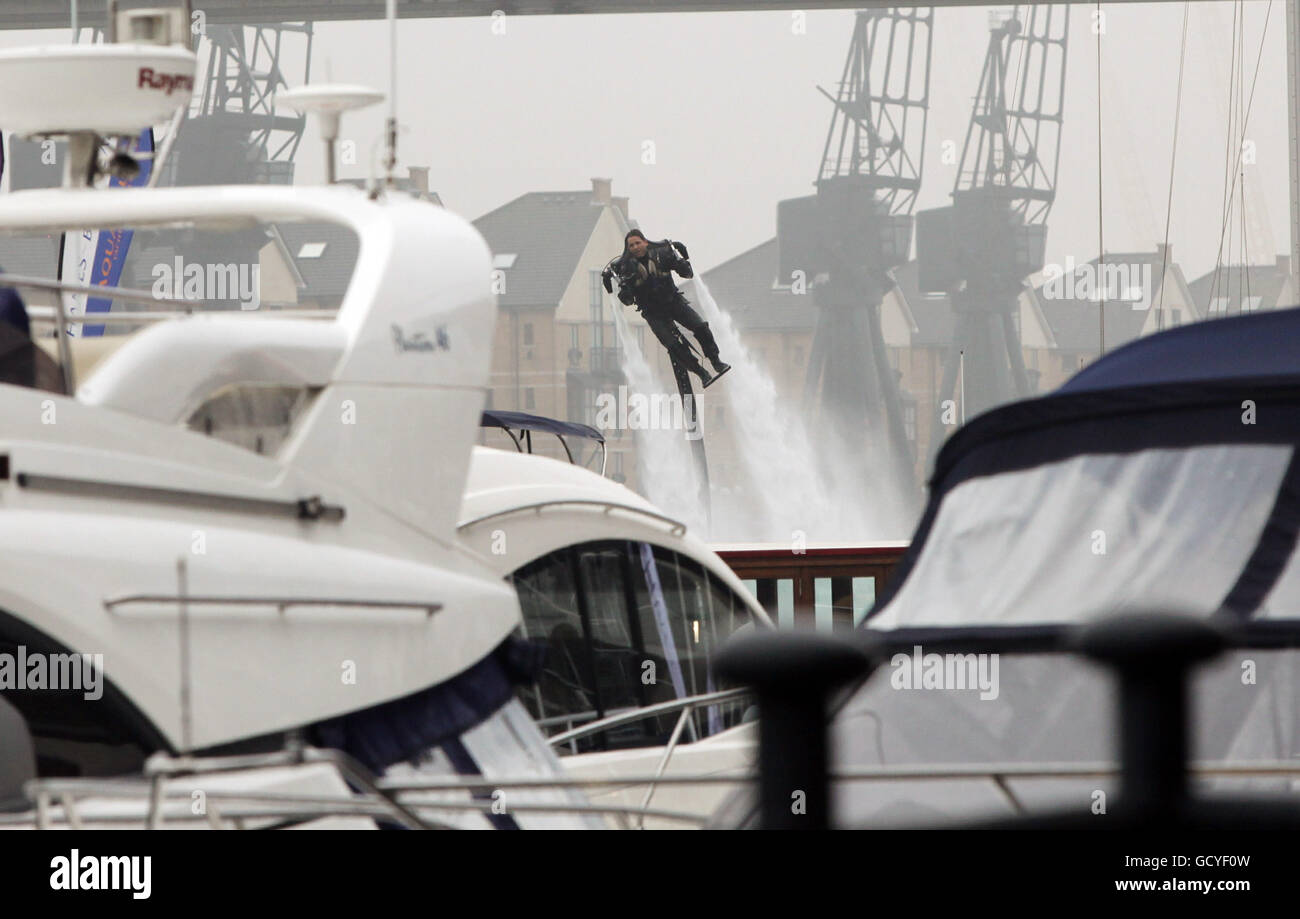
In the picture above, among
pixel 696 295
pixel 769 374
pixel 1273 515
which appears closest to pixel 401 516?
pixel 1273 515

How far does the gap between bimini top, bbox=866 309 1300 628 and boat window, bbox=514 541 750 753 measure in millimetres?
1439

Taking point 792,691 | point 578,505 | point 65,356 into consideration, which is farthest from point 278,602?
point 792,691

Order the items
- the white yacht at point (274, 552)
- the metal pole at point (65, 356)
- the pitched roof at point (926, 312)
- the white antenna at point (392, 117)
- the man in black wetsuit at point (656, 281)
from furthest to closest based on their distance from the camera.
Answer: the pitched roof at point (926, 312) → the man in black wetsuit at point (656, 281) → the white antenna at point (392, 117) → the metal pole at point (65, 356) → the white yacht at point (274, 552)

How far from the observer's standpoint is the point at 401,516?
3549 mm

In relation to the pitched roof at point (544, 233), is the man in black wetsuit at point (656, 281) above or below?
below

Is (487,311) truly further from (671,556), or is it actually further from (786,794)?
(786,794)

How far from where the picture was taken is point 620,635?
15.9ft

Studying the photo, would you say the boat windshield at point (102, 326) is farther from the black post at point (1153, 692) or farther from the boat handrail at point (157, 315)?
the black post at point (1153, 692)

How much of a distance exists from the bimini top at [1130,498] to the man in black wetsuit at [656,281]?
7.40 m

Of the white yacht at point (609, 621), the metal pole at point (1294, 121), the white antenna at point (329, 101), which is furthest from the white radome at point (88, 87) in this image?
the metal pole at point (1294, 121)

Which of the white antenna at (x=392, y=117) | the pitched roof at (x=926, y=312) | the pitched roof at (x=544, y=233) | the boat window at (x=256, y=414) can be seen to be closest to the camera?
the boat window at (x=256, y=414)

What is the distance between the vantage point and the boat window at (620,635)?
15.1ft

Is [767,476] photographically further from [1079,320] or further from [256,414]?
[256,414]

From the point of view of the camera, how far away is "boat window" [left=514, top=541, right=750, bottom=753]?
4609mm
